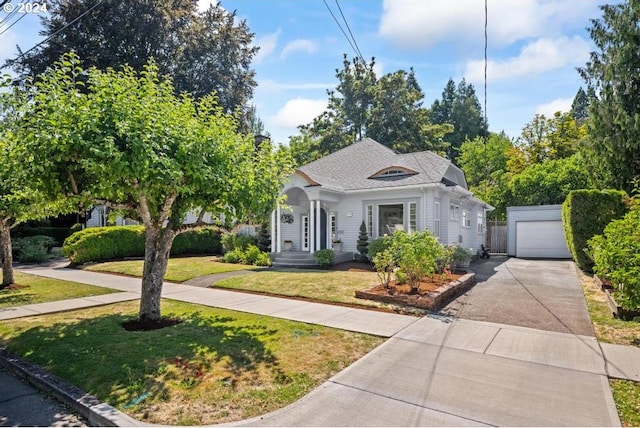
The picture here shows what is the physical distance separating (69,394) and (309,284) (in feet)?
24.0

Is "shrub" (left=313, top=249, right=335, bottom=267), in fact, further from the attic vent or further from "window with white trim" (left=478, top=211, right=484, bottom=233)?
"window with white trim" (left=478, top=211, right=484, bottom=233)

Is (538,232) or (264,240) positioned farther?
(538,232)

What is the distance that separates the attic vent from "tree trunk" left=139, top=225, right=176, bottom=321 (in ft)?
39.5

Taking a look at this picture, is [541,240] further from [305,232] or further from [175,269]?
[175,269]

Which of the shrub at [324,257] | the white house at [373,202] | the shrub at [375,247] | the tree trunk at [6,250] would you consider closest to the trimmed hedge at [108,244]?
the white house at [373,202]

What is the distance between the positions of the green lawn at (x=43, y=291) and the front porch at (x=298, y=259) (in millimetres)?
6960

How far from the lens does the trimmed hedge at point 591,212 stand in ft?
41.1

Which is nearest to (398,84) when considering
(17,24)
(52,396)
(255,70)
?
(255,70)

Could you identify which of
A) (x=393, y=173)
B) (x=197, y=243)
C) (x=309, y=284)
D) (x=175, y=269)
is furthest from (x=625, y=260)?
(x=197, y=243)

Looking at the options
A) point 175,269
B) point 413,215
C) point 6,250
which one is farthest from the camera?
point 413,215

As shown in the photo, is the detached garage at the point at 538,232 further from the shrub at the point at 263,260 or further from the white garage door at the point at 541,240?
the shrub at the point at 263,260

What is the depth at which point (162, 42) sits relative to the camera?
27531 millimetres

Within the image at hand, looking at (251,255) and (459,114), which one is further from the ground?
(459,114)

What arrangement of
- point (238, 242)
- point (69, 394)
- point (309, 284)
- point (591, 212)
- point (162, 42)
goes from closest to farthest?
point (69, 394) → point (309, 284) → point (591, 212) → point (238, 242) → point (162, 42)
